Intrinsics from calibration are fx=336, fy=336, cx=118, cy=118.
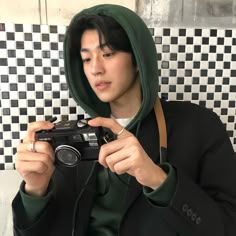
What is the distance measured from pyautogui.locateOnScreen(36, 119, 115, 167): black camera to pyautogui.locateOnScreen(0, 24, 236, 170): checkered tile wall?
1.45 ft

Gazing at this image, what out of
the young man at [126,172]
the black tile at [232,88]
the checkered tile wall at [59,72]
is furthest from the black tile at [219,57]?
the young man at [126,172]

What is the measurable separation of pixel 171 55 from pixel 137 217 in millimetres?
553

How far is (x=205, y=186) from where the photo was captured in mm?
813

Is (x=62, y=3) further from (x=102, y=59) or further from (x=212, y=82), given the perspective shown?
(x=212, y=82)

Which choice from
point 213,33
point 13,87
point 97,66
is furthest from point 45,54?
point 213,33

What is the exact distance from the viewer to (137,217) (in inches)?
31.7

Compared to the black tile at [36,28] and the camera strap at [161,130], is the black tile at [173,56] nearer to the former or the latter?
the camera strap at [161,130]

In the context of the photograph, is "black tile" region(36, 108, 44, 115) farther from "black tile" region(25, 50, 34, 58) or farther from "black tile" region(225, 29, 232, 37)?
"black tile" region(225, 29, 232, 37)

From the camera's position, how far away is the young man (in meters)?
0.70

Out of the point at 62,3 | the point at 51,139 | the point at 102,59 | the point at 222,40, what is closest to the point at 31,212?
the point at 51,139

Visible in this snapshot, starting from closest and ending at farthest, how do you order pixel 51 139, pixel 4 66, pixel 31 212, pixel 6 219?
pixel 51 139 < pixel 31 212 < pixel 6 219 < pixel 4 66

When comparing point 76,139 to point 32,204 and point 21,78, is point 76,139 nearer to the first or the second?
point 32,204

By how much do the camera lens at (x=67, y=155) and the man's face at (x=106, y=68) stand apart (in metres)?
0.22

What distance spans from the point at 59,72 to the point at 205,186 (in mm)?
577
